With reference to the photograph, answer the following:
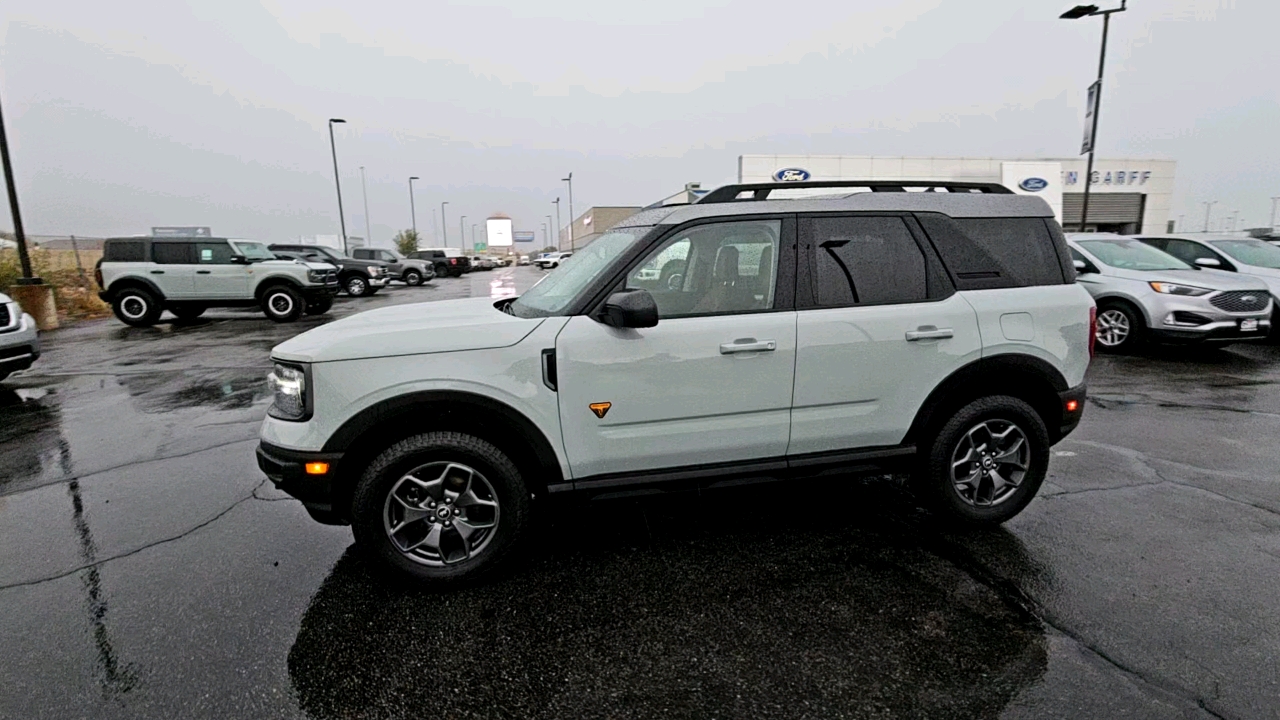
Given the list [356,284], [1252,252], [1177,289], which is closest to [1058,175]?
[1252,252]

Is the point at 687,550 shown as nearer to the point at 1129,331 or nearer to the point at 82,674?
the point at 82,674

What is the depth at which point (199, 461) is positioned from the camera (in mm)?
5059

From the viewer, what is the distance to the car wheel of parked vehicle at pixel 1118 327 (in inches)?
352

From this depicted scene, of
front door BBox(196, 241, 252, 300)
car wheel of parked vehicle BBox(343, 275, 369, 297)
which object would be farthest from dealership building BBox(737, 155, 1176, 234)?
front door BBox(196, 241, 252, 300)

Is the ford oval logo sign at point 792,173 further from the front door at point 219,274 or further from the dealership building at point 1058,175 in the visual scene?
the front door at point 219,274

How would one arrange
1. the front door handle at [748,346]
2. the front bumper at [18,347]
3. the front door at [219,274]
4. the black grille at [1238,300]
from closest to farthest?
the front door handle at [748,346]
the front bumper at [18,347]
the black grille at [1238,300]
the front door at [219,274]

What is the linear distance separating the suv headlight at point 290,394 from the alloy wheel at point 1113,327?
34.1 feet

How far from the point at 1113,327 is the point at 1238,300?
1.36 metres

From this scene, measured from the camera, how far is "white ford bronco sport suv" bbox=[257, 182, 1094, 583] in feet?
9.62

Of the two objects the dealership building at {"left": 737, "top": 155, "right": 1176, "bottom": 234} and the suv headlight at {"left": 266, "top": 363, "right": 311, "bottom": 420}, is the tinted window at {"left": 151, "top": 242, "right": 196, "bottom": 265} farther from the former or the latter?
the dealership building at {"left": 737, "top": 155, "right": 1176, "bottom": 234}

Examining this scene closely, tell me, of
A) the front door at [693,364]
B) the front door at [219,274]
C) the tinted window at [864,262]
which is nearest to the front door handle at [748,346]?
the front door at [693,364]

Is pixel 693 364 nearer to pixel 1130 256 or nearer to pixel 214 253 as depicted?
pixel 1130 256

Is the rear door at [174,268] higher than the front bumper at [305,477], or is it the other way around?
the rear door at [174,268]

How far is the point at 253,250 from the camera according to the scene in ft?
51.3
